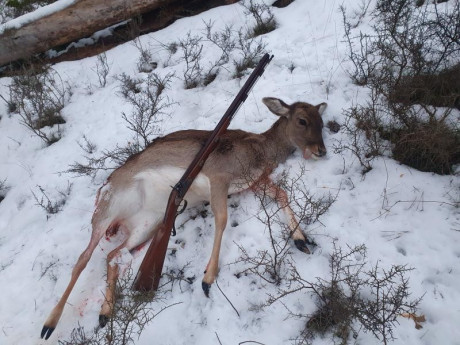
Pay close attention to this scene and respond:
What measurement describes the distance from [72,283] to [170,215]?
4.24 ft

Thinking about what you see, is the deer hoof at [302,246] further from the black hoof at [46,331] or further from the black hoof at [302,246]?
the black hoof at [46,331]

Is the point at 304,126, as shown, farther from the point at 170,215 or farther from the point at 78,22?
the point at 78,22

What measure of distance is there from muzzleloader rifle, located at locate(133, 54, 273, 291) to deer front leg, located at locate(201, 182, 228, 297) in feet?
1.03

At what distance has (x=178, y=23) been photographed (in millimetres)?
7621

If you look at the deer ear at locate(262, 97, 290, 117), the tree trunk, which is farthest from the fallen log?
the deer ear at locate(262, 97, 290, 117)

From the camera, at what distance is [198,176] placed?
439 centimetres

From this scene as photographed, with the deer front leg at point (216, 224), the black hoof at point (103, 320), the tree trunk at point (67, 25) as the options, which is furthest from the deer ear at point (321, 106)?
the tree trunk at point (67, 25)

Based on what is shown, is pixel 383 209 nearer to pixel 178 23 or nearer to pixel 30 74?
pixel 178 23

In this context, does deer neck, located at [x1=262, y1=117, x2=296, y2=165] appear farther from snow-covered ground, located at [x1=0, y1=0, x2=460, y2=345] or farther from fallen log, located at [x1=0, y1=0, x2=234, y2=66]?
fallen log, located at [x1=0, y1=0, x2=234, y2=66]

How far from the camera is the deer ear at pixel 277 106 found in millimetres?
4812

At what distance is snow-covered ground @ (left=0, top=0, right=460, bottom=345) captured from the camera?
333 centimetres

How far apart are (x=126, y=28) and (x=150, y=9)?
29.0 inches

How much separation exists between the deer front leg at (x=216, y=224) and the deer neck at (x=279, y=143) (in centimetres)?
84

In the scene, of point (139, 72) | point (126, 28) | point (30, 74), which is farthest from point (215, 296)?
point (126, 28)
